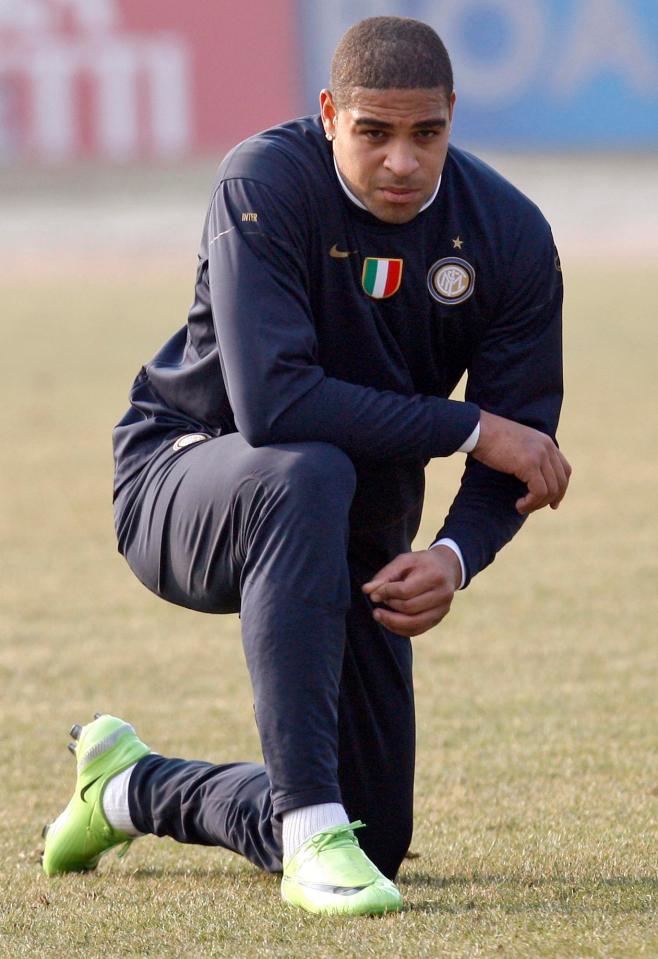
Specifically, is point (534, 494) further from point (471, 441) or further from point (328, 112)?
point (328, 112)

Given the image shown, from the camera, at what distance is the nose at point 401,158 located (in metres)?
2.93

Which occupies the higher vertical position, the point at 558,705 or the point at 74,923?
the point at 74,923

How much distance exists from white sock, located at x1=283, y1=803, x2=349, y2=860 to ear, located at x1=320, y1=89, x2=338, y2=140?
49.4 inches

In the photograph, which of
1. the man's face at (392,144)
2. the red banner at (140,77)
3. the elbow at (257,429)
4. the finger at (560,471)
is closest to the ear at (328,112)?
the man's face at (392,144)

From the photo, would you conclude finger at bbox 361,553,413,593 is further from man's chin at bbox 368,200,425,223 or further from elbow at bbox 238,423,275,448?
man's chin at bbox 368,200,425,223

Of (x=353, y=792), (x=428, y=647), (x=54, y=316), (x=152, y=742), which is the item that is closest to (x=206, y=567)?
(x=353, y=792)

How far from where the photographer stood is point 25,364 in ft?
46.2

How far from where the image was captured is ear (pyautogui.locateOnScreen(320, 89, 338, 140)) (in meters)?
3.04

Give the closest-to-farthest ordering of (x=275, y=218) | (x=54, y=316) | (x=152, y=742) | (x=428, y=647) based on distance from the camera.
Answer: (x=275, y=218) < (x=152, y=742) < (x=428, y=647) < (x=54, y=316)

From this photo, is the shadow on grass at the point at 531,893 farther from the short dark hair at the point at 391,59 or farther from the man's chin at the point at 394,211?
the short dark hair at the point at 391,59

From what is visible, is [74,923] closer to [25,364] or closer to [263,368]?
[263,368]

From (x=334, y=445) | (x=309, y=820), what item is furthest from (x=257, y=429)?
(x=309, y=820)

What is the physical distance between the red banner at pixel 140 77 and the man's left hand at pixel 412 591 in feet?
96.7

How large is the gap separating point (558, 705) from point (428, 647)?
92cm
